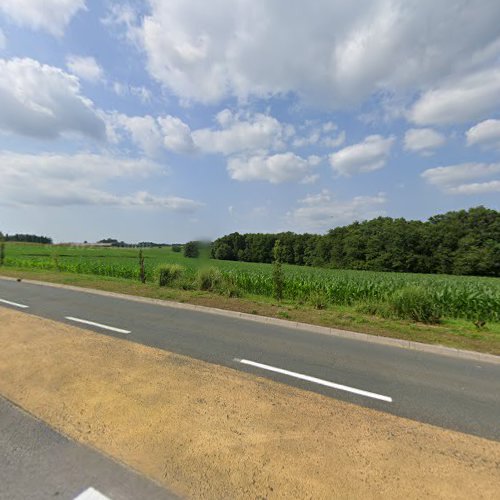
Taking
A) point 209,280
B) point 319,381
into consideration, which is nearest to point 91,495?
point 319,381

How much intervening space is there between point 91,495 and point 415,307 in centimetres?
958

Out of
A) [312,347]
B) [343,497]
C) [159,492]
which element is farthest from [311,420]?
[312,347]

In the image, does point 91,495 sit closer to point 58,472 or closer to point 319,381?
point 58,472

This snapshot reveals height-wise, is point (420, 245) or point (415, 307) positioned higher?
point (420, 245)

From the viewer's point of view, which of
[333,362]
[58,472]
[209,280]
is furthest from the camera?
[209,280]

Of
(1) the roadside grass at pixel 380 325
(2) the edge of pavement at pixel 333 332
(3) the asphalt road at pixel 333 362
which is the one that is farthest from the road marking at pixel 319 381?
(1) the roadside grass at pixel 380 325

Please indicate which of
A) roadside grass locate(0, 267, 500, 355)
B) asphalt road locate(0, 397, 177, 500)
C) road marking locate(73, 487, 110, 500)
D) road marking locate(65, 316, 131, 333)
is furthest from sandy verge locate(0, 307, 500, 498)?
roadside grass locate(0, 267, 500, 355)

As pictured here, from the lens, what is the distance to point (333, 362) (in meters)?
4.98

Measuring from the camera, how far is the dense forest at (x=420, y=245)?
39188mm

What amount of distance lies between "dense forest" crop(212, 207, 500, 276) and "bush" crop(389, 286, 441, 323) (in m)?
26.2

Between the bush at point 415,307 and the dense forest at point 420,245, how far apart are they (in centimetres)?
2615

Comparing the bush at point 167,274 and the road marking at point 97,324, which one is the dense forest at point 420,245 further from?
the road marking at point 97,324

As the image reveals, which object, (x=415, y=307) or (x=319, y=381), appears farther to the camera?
(x=415, y=307)

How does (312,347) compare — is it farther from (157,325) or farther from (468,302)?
(468,302)
